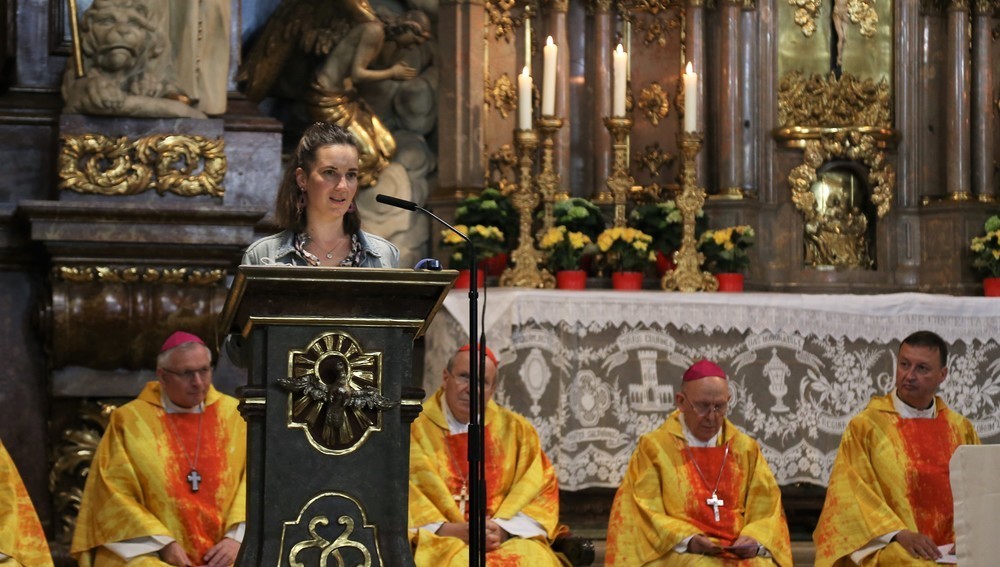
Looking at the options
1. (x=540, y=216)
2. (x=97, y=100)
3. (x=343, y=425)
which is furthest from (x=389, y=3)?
(x=343, y=425)

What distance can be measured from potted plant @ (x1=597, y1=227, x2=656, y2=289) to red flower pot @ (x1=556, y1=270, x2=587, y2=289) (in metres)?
0.18

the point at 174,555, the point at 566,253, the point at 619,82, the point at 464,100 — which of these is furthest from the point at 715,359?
the point at 174,555

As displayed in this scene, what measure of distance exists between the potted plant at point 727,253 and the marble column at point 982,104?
1492 millimetres

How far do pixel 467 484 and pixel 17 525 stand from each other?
1.76 metres

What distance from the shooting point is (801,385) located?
26.8 ft

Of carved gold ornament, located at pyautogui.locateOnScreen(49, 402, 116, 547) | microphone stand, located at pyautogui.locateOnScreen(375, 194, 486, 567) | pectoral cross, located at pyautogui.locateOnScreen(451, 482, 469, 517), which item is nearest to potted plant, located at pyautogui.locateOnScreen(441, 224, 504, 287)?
pectoral cross, located at pyautogui.locateOnScreen(451, 482, 469, 517)

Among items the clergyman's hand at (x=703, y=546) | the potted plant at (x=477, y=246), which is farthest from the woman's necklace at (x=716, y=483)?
the potted plant at (x=477, y=246)

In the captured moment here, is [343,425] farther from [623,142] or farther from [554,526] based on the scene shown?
[623,142]

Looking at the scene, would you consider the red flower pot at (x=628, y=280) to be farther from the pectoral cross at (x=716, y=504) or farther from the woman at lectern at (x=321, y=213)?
the woman at lectern at (x=321, y=213)

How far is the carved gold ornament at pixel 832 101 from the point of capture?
373 inches

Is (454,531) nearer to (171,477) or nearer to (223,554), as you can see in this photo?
(223,554)

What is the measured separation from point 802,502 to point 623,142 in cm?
200

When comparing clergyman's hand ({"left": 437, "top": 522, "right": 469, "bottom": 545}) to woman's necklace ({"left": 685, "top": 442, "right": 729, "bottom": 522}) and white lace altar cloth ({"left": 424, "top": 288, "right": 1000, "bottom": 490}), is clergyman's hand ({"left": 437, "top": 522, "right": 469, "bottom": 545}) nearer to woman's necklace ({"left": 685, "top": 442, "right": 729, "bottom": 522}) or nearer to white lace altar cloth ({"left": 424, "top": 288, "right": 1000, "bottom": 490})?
woman's necklace ({"left": 685, "top": 442, "right": 729, "bottom": 522})

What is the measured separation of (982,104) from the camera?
9445 millimetres
